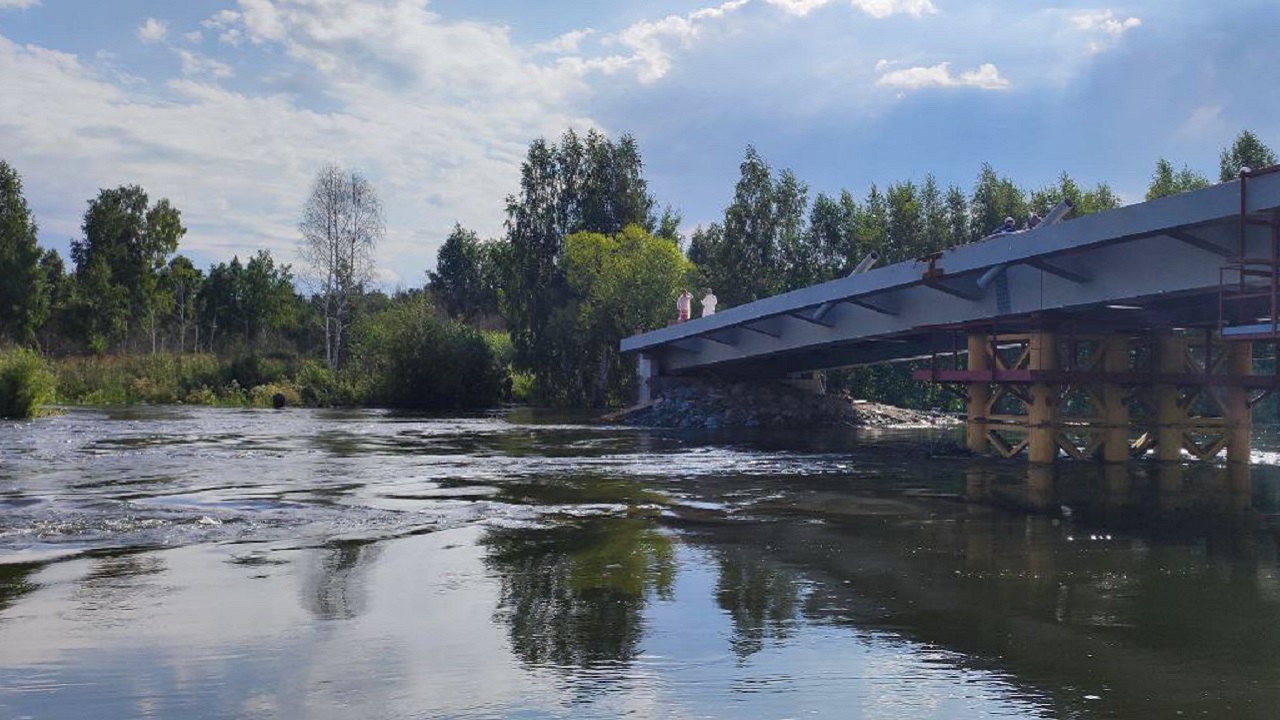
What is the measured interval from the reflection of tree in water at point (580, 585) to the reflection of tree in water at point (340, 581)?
3.55ft

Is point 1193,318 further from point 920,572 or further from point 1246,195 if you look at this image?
point 920,572

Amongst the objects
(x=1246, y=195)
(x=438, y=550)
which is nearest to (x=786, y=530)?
(x=438, y=550)

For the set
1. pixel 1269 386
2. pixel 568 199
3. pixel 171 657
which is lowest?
pixel 171 657

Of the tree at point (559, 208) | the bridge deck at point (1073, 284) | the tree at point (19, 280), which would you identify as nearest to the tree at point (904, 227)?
the tree at point (559, 208)

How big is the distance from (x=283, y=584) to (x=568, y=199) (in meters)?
58.9

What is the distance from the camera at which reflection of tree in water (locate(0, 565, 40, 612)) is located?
8.45 meters

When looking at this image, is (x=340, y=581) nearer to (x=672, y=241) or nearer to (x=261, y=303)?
(x=672, y=241)

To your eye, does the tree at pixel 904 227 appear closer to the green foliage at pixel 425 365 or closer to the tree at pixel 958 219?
the tree at pixel 958 219

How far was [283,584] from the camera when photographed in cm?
907

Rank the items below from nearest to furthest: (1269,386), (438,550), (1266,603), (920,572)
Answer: (1266,603), (920,572), (438,550), (1269,386)

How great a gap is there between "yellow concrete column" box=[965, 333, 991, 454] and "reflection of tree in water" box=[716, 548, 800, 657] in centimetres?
1501

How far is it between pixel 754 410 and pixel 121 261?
2080 inches

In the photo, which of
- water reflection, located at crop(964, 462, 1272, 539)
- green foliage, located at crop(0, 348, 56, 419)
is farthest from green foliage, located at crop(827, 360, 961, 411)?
green foliage, located at crop(0, 348, 56, 419)

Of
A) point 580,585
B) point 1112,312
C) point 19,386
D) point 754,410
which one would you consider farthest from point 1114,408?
point 19,386
